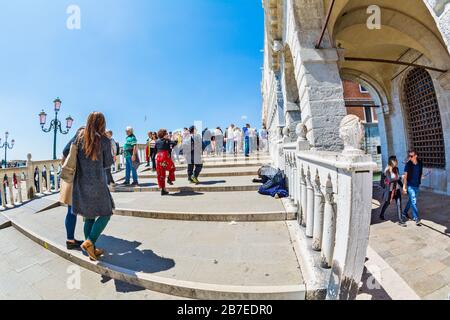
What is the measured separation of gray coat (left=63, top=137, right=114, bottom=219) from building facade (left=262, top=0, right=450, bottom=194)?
4.06 meters

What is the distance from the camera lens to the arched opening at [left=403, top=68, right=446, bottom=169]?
8168 mm

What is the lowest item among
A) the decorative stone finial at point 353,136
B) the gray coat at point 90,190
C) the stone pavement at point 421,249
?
the stone pavement at point 421,249

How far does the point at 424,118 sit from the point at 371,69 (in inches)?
132

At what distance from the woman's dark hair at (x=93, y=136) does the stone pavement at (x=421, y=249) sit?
4.49m

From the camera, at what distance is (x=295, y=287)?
195 centimetres

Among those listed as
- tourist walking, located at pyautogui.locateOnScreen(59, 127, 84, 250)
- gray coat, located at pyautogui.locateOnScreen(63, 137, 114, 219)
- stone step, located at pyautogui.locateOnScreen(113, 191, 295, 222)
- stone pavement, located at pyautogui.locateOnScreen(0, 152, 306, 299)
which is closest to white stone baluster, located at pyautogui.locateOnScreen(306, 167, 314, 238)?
stone pavement, located at pyautogui.locateOnScreen(0, 152, 306, 299)

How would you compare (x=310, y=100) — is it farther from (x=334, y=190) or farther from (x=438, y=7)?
(x=334, y=190)

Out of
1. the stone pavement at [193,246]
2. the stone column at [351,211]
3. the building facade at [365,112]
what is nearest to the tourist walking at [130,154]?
the stone pavement at [193,246]

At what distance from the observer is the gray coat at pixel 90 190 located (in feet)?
8.39

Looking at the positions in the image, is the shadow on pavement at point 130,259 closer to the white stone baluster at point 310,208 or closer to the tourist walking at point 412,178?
the white stone baluster at point 310,208

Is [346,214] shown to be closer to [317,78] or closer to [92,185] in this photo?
[92,185]

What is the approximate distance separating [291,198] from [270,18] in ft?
22.3

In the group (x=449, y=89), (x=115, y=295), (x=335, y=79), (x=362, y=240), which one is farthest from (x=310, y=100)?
(x=449, y=89)

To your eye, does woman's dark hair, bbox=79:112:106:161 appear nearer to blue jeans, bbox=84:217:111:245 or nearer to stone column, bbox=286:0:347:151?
blue jeans, bbox=84:217:111:245
